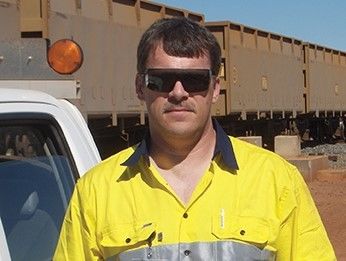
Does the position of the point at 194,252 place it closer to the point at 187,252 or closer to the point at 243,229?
the point at 187,252

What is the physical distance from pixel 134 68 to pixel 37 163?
11.8 meters

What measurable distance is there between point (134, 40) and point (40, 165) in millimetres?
11794

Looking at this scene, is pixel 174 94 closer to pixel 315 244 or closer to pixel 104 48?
pixel 315 244

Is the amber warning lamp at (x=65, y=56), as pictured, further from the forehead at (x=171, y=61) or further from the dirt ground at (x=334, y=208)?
the dirt ground at (x=334, y=208)

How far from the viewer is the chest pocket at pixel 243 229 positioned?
2252 mm

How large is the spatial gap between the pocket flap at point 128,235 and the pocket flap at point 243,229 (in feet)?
0.54

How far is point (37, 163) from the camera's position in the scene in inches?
120

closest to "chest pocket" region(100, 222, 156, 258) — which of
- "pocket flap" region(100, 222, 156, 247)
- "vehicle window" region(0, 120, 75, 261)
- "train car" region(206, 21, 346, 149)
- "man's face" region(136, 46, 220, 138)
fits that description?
"pocket flap" region(100, 222, 156, 247)

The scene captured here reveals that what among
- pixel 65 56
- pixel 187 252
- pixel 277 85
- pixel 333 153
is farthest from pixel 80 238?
pixel 333 153

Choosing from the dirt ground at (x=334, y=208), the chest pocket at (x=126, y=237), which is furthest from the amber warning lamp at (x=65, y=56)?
the dirt ground at (x=334, y=208)

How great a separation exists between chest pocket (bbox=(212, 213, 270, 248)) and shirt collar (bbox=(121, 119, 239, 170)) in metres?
0.17

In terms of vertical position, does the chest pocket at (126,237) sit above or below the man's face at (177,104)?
below

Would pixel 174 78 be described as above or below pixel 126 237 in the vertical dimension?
above

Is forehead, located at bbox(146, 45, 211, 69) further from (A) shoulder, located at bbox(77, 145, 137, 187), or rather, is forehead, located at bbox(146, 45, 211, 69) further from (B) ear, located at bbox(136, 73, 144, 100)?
(A) shoulder, located at bbox(77, 145, 137, 187)
